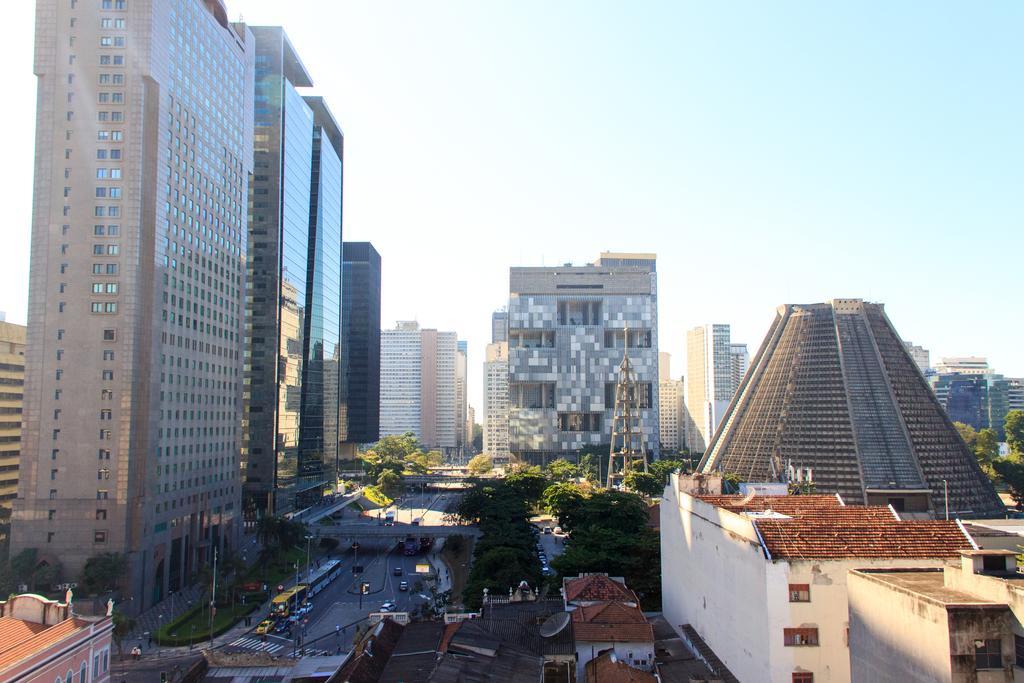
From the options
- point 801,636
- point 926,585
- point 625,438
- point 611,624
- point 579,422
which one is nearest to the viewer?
point 926,585

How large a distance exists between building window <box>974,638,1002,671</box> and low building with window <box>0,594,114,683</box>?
104 feet

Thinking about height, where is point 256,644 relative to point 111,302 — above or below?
below

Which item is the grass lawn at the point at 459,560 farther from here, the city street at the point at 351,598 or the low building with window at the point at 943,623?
the low building with window at the point at 943,623

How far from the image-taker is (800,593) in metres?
27.0

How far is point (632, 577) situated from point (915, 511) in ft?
130

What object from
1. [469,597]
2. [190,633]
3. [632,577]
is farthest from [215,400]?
[632,577]

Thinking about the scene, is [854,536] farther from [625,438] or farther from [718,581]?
[625,438]

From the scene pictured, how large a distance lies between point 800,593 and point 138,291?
54672 millimetres

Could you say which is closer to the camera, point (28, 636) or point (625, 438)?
point (28, 636)

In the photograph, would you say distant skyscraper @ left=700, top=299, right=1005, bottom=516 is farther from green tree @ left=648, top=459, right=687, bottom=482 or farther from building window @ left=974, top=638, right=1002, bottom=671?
building window @ left=974, top=638, right=1002, bottom=671

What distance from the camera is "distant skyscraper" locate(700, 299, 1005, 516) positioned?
7394 cm

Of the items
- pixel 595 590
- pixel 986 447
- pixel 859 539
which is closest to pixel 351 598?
pixel 595 590

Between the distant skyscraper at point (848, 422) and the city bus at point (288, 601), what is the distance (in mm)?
46868

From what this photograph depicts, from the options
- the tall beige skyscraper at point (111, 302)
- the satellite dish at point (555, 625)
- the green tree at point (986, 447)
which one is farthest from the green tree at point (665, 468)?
the satellite dish at point (555, 625)
